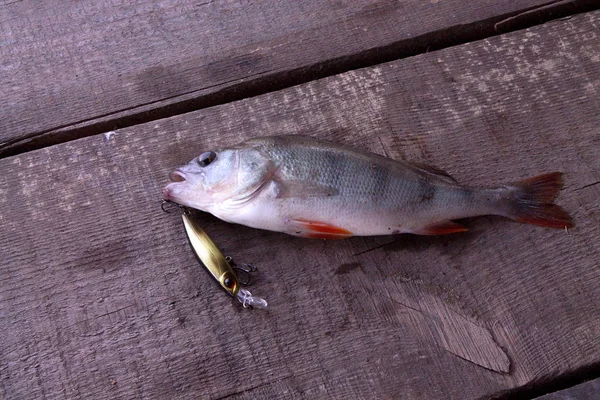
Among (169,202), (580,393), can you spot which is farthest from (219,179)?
(580,393)

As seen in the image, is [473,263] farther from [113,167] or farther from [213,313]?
[113,167]

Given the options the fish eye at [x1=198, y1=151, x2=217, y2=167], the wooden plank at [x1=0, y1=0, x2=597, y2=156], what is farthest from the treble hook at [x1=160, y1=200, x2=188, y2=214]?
the wooden plank at [x1=0, y1=0, x2=597, y2=156]

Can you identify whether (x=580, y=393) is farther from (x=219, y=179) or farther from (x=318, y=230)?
(x=219, y=179)

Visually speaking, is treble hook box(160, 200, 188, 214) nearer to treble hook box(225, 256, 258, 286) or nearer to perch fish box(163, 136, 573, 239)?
perch fish box(163, 136, 573, 239)

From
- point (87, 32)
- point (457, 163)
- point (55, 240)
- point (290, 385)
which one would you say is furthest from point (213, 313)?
point (87, 32)

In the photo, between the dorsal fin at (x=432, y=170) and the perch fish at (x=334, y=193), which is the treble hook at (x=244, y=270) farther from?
the dorsal fin at (x=432, y=170)

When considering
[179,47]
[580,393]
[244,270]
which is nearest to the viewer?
[580,393]
